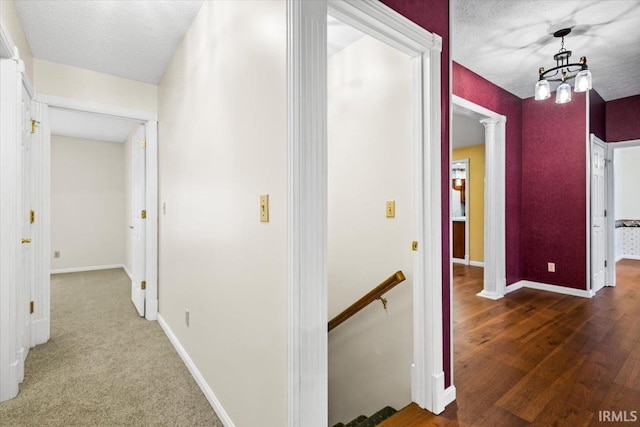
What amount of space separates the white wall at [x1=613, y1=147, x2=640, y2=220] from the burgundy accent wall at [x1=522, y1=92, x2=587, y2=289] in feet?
14.5

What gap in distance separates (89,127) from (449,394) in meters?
6.27

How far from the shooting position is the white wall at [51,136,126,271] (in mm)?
5879

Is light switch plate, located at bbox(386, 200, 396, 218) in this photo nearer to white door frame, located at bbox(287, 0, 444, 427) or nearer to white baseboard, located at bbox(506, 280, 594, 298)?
white door frame, located at bbox(287, 0, 444, 427)

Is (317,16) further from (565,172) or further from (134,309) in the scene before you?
(565,172)

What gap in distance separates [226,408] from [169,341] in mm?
1393

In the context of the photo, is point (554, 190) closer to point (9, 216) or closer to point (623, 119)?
point (623, 119)

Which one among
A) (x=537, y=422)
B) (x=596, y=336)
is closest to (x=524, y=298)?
(x=596, y=336)

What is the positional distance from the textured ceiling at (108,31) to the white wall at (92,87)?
9 centimetres

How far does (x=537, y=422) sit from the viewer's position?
5.70 ft

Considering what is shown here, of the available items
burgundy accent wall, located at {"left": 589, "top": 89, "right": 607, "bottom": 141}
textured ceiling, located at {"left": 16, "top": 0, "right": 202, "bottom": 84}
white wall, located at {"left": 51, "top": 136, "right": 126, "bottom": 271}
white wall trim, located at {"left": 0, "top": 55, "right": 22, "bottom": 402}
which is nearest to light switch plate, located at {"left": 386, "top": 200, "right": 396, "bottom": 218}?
textured ceiling, located at {"left": 16, "top": 0, "right": 202, "bottom": 84}

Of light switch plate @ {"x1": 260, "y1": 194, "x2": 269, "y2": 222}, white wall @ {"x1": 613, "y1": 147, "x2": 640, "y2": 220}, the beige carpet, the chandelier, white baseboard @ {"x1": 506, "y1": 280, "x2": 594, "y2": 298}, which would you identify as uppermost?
the chandelier

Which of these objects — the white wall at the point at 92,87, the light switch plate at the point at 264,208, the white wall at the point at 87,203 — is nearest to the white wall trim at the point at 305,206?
the light switch plate at the point at 264,208

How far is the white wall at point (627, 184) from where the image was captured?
711 centimetres

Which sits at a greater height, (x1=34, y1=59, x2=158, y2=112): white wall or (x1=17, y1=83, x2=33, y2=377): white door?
(x1=34, y1=59, x2=158, y2=112): white wall
